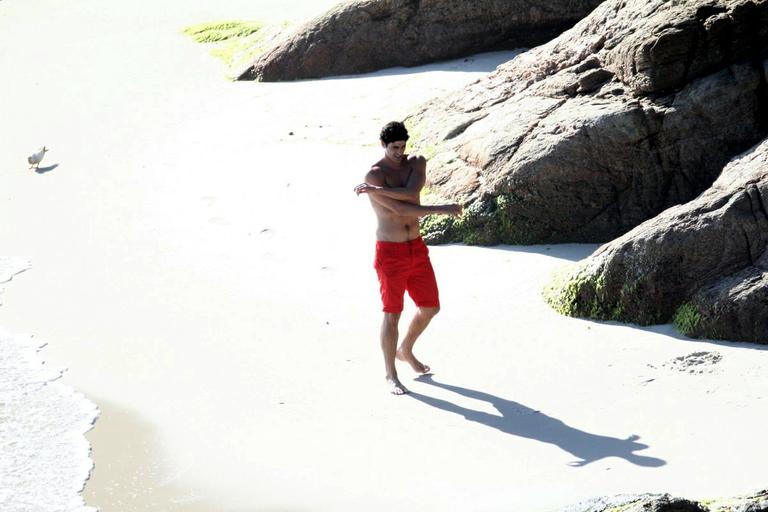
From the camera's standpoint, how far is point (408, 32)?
15.9 metres

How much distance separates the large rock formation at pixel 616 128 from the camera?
10062 millimetres

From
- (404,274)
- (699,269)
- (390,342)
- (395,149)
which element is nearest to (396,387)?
(390,342)

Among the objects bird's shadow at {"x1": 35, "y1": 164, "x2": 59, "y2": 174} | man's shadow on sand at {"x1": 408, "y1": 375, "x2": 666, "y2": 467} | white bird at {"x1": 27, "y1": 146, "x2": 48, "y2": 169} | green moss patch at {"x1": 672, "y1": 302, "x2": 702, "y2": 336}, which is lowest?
man's shadow on sand at {"x1": 408, "y1": 375, "x2": 666, "y2": 467}

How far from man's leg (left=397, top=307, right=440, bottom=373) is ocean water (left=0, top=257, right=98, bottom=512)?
2102 mm

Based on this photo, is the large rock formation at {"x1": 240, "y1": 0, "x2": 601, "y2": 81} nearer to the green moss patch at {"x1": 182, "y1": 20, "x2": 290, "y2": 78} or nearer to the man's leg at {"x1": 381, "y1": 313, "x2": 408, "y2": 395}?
the green moss patch at {"x1": 182, "y1": 20, "x2": 290, "y2": 78}

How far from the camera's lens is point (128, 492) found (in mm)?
7227

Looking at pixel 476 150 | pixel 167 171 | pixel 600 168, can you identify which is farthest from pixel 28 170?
pixel 600 168

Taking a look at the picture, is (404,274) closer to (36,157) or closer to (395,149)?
(395,149)

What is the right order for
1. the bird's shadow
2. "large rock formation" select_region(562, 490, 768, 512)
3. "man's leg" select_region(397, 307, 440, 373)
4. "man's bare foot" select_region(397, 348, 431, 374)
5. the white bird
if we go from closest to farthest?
"large rock formation" select_region(562, 490, 768, 512) < "man's leg" select_region(397, 307, 440, 373) < "man's bare foot" select_region(397, 348, 431, 374) < the white bird < the bird's shadow

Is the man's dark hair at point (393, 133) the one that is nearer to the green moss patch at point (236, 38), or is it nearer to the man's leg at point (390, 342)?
the man's leg at point (390, 342)

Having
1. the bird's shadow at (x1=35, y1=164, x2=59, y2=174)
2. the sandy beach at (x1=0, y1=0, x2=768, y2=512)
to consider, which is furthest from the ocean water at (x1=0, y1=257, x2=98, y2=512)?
the bird's shadow at (x1=35, y1=164, x2=59, y2=174)

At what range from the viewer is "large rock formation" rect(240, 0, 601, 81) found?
606 inches

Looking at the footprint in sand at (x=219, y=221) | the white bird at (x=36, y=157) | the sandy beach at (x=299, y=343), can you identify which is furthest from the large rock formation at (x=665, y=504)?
the white bird at (x=36, y=157)

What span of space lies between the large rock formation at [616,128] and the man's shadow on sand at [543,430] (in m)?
2.79
